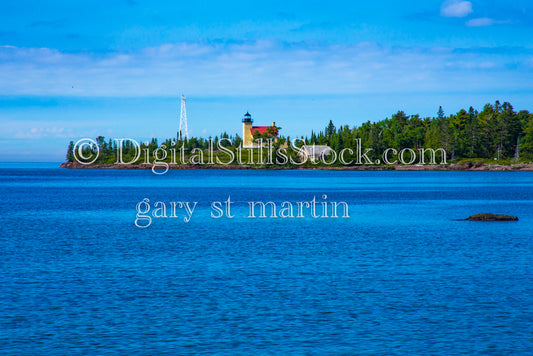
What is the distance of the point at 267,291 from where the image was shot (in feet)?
95.7

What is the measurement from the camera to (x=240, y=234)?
52.6 m

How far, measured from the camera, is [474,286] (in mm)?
30391

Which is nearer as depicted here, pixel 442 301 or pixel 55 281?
pixel 442 301

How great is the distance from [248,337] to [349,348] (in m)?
3.95

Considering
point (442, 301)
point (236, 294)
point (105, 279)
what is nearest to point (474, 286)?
point (442, 301)

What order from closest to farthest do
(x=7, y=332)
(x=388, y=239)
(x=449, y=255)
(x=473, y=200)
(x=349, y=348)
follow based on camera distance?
(x=349, y=348) → (x=7, y=332) → (x=449, y=255) → (x=388, y=239) → (x=473, y=200)

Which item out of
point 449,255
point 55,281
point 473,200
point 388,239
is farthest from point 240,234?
point 473,200

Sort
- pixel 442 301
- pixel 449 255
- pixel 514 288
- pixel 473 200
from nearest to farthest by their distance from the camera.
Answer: pixel 442 301 < pixel 514 288 < pixel 449 255 < pixel 473 200

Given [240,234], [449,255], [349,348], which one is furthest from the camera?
[240,234]

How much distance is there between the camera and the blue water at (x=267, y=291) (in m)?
21.8

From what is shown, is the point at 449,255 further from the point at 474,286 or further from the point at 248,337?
the point at 248,337

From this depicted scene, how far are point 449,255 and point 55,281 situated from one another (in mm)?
26023

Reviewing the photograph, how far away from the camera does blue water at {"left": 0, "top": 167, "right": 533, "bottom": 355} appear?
21.8 metres

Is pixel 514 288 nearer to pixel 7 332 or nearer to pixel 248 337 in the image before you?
pixel 248 337
